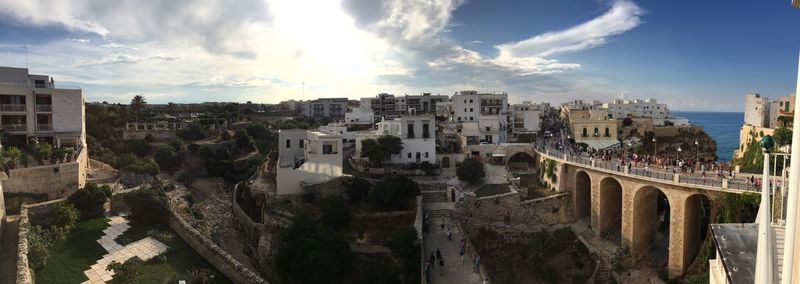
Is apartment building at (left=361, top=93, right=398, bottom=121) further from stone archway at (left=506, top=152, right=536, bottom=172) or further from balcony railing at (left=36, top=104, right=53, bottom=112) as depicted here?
balcony railing at (left=36, top=104, right=53, bottom=112)

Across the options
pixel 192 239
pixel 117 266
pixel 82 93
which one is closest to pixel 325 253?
pixel 192 239

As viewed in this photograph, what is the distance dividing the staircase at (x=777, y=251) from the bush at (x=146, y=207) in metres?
28.8

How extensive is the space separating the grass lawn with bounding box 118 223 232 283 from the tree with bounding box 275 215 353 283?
3.96 metres

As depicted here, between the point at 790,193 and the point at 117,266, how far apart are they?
71.5ft

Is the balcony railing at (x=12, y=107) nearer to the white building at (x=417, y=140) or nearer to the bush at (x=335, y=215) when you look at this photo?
the bush at (x=335, y=215)

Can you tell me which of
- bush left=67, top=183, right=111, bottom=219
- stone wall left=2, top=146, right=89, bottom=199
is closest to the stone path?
bush left=67, top=183, right=111, bottom=219

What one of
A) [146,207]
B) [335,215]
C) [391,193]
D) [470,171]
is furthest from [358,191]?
[146,207]

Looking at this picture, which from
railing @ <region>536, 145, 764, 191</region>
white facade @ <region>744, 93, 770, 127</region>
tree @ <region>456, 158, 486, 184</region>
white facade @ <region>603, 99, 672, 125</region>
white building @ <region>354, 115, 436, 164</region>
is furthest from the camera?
white facade @ <region>603, 99, 672, 125</region>

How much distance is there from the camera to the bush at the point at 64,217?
24864 mm

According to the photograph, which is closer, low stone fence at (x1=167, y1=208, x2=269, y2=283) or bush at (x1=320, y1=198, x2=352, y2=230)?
low stone fence at (x1=167, y1=208, x2=269, y2=283)

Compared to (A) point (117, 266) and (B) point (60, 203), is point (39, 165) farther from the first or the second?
(A) point (117, 266)

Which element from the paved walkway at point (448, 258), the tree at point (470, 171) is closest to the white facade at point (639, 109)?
the tree at point (470, 171)

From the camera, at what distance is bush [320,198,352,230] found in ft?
95.8

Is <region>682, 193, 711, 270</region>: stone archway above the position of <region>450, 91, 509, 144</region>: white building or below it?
below
